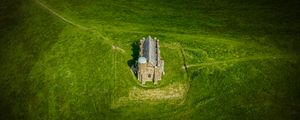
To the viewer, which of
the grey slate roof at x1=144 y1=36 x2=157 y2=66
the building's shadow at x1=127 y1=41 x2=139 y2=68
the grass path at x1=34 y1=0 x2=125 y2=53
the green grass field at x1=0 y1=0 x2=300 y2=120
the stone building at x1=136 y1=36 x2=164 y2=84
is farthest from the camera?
the grass path at x1=34 y1=0 x2=125 y2=53

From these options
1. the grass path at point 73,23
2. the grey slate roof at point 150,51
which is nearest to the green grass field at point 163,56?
the grass path at point 73,23

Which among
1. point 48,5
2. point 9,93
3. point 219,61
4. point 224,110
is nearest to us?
point 224,110

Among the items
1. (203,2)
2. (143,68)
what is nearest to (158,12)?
(203,2)

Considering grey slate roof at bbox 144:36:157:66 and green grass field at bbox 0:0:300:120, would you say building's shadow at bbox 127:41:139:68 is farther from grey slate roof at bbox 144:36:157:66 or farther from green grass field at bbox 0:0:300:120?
grey slate roof at bbox 144:36:157:66

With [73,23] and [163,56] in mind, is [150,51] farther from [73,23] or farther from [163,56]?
[73,23]

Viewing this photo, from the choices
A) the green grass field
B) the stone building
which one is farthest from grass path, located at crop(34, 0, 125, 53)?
the stone building

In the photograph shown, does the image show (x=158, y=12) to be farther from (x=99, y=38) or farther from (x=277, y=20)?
(x=277, y=20)

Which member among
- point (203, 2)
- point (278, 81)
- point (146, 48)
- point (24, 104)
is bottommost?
point (24, 104)
